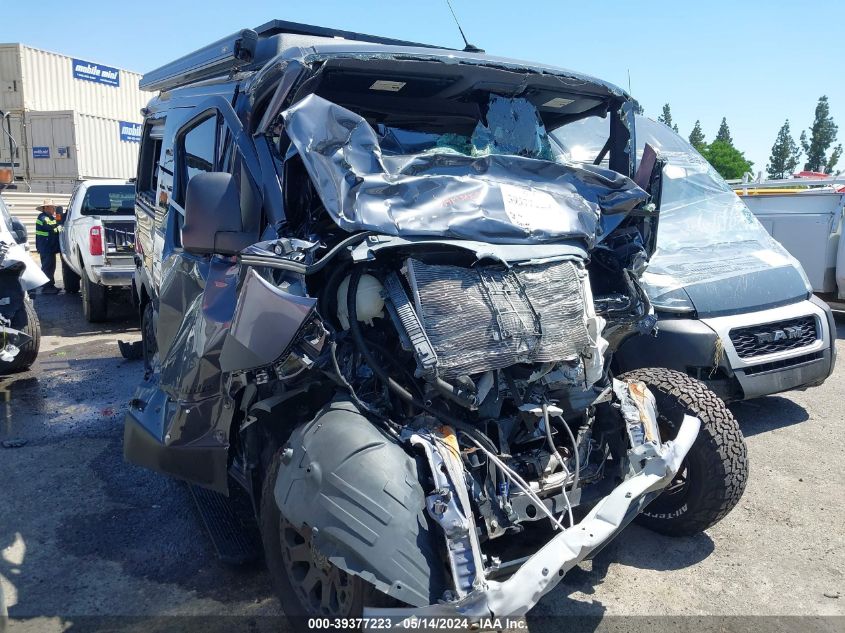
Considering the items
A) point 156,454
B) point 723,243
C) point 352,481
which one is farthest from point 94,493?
point 723,243

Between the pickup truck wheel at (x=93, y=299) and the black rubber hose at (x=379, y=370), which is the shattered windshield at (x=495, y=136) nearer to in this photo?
the black rubber hose at (x=379, y=370)

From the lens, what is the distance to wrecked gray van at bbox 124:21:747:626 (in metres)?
2.38

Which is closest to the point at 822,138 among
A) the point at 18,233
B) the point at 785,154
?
the point at 785,154

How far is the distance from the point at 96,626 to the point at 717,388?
4.11 meters

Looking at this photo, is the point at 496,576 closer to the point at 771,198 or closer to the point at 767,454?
the point at 767,454

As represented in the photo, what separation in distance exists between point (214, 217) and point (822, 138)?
196 feet

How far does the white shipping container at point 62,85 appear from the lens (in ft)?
74.1

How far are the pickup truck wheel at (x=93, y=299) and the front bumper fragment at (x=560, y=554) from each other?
8053mm

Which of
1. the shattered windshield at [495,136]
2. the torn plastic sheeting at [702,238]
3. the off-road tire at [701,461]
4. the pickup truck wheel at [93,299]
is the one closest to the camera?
the off-road tire at [701,461]

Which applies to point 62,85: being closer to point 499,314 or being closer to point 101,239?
point 101,239

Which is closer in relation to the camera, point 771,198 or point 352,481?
point 352,481

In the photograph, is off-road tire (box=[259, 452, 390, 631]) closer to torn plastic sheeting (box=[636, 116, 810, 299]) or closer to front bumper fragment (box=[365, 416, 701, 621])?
front bumper fragment (box=[365, 416, 701, 621])

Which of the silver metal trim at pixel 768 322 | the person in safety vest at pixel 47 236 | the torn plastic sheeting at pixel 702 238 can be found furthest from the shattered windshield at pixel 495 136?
the person in safety vest at pixel 47 236

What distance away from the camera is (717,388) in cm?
493
